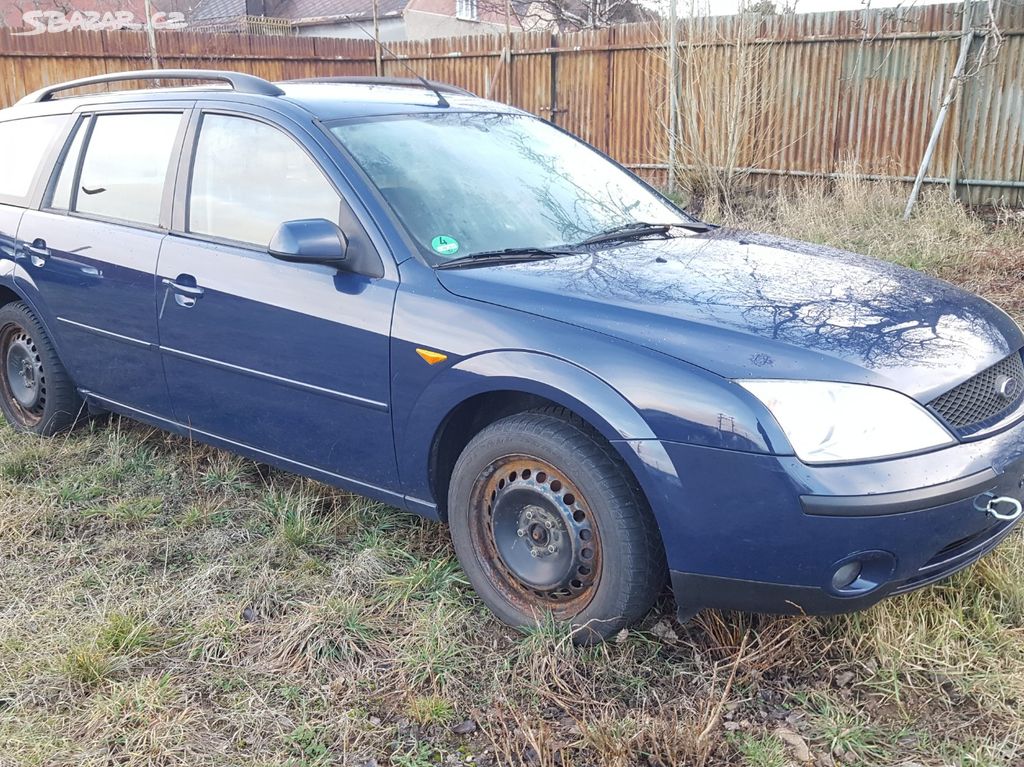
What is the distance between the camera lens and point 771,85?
10.5 metres

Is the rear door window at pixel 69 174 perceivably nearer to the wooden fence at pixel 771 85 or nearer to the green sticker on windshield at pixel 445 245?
the green sticker on windshield at pixel 445 245

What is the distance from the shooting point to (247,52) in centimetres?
1402

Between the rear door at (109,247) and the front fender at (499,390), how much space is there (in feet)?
4.63

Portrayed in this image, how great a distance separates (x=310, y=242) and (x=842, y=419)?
1.73 meters

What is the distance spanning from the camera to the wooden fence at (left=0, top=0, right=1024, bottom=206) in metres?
9.19

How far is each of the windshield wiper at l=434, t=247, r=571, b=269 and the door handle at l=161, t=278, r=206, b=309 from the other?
1119 millimetres

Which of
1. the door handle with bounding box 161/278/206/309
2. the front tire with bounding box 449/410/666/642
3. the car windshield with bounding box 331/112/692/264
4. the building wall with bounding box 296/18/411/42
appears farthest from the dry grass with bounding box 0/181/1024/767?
the building wall with bounding box 296/18/411/42

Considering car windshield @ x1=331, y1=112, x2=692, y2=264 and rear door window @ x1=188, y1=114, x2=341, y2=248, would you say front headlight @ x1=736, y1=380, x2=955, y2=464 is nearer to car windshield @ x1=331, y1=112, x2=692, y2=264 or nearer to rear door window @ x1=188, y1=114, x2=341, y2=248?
car windshield @ x1=331, y1=112, x2=692, y2=264

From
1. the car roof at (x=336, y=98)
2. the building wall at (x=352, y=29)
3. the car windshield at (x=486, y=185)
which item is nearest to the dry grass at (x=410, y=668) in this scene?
the car windshield at (x=486, y=185)

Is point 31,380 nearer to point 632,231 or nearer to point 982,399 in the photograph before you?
point 632,231

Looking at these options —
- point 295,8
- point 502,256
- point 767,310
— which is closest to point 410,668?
point 502,256

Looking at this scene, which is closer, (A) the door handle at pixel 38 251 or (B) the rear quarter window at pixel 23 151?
(A) the door handle at pixel 38 251

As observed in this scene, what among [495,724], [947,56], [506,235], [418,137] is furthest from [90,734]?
[947,56]

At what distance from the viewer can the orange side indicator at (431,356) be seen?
9.40 ft
